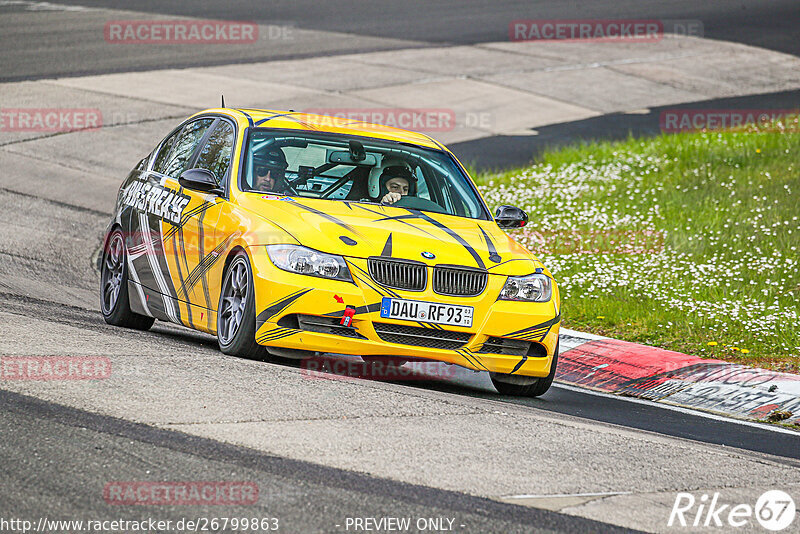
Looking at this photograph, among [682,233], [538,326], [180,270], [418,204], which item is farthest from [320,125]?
[682,233]

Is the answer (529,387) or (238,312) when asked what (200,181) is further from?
(529,387)

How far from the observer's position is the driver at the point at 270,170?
340 inches

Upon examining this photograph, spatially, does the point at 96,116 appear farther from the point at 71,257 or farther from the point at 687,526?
the point at 687,526

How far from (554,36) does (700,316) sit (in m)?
22.3

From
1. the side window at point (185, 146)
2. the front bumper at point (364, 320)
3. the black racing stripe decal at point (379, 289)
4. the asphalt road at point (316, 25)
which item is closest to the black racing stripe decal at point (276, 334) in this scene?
the front bumper at point (364, 320)

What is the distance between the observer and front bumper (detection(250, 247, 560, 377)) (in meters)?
7.62

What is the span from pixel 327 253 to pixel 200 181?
4.29 ft

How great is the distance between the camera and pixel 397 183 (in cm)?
906

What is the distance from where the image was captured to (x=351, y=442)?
5.91 meters

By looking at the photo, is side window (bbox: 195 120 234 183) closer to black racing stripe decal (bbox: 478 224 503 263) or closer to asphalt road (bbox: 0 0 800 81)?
black racing stripe decal (bbox: 478 224 503 263)

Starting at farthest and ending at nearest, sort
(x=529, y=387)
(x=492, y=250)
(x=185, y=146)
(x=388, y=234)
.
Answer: (x=185, y=146) < (x=529, y=387) < (x=492, y=250) < (x=388, y=234)

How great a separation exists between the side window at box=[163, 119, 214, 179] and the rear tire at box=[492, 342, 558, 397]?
112 inches

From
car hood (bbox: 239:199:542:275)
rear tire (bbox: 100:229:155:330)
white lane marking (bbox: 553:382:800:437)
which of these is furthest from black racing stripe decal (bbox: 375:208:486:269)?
rear tire (bbox: 100:229:155:330)

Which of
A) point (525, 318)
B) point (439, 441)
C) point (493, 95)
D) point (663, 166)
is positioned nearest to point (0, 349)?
point (439, 441)
